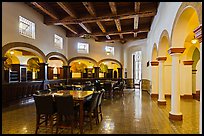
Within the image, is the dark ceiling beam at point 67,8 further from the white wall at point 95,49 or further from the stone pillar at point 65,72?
the stone pillar at point 65,72

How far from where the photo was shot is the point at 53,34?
35.0 ft

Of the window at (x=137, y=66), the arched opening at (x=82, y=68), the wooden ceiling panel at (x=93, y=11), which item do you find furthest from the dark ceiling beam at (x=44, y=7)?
the window at (x=137, y=66)

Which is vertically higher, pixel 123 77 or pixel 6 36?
pixel 6 36

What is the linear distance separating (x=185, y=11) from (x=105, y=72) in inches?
532

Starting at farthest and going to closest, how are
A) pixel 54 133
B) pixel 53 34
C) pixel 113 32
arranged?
pixel 113 32, pixel 53 34, pixel 54 133

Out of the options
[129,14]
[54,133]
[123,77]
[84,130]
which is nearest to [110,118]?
[84,130]

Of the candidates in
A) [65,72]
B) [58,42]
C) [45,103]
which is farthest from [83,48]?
[45,103]

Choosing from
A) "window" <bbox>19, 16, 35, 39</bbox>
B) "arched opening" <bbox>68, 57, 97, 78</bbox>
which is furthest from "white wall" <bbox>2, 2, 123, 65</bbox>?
"arched opening" <bbox>68, 57, 97, 78</bbox>

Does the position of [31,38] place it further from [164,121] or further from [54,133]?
[164,121]

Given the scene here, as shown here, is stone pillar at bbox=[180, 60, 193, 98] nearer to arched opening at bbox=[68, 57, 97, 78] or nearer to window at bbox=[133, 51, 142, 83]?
window at bbox=[133, 51, 142, 83]

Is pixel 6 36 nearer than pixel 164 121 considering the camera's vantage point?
No

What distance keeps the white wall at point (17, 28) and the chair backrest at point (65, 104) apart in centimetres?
439

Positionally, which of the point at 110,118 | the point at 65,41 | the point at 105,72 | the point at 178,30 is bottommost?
the point at 110,118

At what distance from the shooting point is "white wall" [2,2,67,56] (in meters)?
6.78
